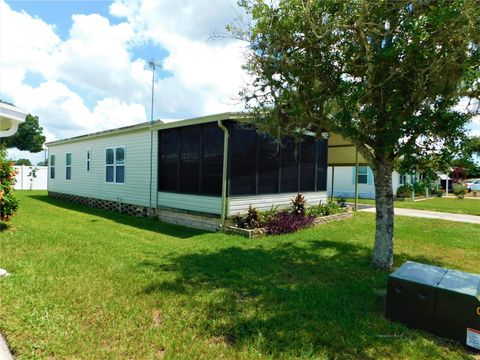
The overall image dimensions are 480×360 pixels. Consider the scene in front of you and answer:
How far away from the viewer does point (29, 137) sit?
40969mm

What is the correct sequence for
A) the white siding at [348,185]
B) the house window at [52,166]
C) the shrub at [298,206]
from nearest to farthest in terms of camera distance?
Answer: the shrub at [298,206], the house window at [52,166], the white siding at [348,185]

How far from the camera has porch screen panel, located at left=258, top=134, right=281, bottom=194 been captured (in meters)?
9.65

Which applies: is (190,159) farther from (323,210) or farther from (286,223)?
(323,210)

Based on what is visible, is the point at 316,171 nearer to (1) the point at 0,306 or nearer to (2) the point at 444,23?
(2) the point at 444,23

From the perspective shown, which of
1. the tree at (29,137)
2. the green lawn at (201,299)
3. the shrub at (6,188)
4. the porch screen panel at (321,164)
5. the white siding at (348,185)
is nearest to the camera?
the green lawn at (201,299)

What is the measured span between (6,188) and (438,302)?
29.8ft

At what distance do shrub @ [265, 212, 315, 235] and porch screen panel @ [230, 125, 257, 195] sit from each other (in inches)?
46.2

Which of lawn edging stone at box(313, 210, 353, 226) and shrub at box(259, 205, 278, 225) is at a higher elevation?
shrub at box(259, 205, 278, 225)

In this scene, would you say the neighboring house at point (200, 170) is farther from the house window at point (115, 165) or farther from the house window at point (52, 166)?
the house window at point (52, 166)

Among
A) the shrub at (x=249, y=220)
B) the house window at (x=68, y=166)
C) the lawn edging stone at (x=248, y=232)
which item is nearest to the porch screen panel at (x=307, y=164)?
the shrub at (x=249, y=220)

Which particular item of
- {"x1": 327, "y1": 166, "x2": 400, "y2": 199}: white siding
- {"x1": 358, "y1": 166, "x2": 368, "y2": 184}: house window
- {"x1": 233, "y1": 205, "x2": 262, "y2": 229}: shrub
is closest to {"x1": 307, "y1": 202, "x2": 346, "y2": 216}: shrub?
{"x1": 233, "y1": 205, "x2": 262, "y2": 229}: shrub

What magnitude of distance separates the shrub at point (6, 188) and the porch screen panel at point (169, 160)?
4322 millimetres

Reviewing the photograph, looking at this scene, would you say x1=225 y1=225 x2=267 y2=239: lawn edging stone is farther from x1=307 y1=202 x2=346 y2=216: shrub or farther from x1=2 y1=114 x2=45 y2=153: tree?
x1=2 y1=114 x2=45 y2=153: tree

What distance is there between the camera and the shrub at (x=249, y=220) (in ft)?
28.5
